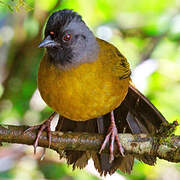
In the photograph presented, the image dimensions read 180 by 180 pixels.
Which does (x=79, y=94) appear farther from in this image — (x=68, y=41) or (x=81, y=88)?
(x=68, y=41)

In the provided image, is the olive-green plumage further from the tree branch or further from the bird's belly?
the tree branch

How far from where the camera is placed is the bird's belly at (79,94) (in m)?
4.22

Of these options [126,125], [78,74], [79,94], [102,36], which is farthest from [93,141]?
[102,36]

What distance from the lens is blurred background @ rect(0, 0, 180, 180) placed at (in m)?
5.61

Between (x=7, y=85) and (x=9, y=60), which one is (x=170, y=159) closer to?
(x=7, y=85)

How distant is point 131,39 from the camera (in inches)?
277

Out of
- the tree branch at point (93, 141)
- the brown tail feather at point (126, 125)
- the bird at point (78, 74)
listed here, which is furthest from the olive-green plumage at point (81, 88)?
the brown tail feather at point (126, 125)

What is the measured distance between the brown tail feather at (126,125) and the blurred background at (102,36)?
1.98 feet

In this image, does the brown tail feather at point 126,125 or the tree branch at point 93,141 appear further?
the brown tail feather at point 126,125

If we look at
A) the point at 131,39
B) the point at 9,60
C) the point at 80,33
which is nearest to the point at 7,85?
the point at 9,60

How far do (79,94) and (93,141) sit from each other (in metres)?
0.56

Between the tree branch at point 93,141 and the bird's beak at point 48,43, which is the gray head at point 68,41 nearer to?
the bird's beak at point 48,43

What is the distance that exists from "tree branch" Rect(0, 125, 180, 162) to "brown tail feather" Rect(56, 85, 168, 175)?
1.96 feet

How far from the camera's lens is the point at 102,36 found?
21.5 ft
